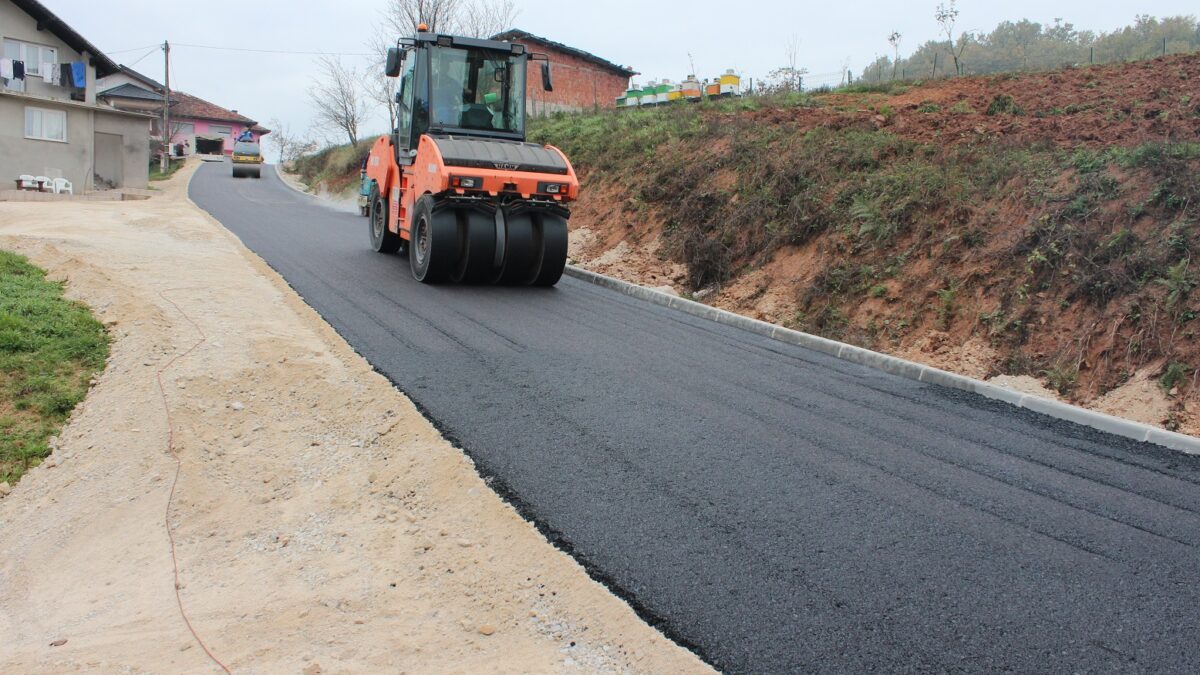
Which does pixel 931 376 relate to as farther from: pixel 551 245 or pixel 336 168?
pixel 336 168

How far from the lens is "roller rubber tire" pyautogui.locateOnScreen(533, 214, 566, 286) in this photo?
11562mm

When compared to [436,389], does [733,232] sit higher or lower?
higher

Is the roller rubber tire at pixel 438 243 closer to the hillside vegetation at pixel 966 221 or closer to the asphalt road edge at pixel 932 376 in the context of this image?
the asphalt road edge at pixel 932 376

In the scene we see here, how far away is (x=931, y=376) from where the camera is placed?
793 centimetres

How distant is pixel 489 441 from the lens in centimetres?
565

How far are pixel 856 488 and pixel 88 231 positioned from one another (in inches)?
531

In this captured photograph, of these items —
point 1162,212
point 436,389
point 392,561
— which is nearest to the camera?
point 392,561

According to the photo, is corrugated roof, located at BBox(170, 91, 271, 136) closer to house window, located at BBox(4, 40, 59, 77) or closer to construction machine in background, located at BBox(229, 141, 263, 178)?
construction machine in background, located at BBox(229, 141, 263, 178)

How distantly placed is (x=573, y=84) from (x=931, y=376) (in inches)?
1460

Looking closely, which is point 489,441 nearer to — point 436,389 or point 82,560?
point 436,389

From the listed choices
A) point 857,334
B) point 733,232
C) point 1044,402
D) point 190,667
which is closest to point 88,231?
point 733,232

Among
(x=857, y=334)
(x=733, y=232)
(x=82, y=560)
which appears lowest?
(x=82, y=560)

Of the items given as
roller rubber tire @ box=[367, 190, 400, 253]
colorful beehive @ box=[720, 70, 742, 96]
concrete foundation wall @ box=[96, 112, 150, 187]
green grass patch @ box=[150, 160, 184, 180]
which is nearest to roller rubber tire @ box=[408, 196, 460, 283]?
roller rubber tire @ box=[367, 190, 400, 253]

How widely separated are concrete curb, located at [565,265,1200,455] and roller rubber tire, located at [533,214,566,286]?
49.8 inches
